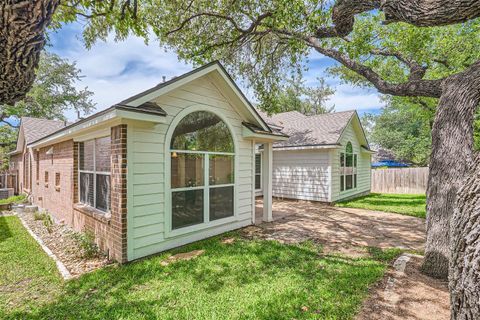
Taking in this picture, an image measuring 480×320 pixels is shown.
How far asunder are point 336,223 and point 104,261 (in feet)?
23.9

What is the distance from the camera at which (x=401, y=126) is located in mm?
30938

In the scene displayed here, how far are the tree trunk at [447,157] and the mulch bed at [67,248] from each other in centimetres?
636

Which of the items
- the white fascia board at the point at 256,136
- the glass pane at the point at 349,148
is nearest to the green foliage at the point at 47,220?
the white fascia board at the point at 256,136

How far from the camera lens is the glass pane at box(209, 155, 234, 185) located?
6.72 meters

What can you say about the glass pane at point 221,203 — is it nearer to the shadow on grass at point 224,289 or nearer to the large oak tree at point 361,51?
the shadow on grass at point 224,289

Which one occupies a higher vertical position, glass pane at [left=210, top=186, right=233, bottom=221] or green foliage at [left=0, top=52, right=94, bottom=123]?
green foliage at [left=0, top=52, right=94, bottom=123]

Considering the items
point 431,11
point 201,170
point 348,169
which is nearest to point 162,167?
point 201,170

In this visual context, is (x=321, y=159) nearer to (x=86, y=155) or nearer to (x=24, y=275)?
(x=86, y=155)

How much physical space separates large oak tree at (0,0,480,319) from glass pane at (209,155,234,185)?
3.83 m

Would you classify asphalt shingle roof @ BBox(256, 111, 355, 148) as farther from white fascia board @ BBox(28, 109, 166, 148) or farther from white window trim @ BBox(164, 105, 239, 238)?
white fascia board @ BBox(28, 109, 166, 148)

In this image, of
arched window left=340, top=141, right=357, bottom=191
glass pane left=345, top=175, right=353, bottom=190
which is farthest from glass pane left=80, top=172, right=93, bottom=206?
glass pane left=345, top=175, right=353, bottom=190

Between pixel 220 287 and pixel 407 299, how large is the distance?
2.85 m

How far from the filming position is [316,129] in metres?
14.1

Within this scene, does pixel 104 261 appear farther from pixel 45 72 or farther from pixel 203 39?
pixel 45 72
